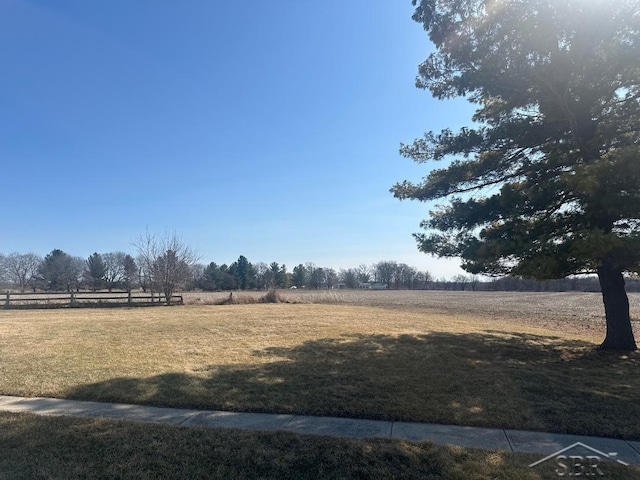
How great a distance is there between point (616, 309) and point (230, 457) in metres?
→ 9.80

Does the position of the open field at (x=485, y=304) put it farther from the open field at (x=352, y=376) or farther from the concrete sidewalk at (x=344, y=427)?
the concrete sidewalk at (x=344, y=427)

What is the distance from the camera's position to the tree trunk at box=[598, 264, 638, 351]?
9250mm

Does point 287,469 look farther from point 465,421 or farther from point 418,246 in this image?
point 418,246

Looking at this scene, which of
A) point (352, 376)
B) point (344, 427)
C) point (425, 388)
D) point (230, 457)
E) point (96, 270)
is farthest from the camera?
point (96, 270)

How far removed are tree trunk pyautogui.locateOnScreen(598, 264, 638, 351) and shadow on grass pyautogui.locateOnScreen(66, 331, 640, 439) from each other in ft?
2.12

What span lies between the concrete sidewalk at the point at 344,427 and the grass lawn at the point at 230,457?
0.25 meters

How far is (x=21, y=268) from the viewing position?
287 ft

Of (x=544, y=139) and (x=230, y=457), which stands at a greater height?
(x=544, y=139)

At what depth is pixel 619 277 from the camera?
9.39 metres

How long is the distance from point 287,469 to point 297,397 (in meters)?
2.00

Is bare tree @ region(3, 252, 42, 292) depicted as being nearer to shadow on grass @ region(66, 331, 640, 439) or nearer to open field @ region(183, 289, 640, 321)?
open field @ region(183, 289, 640, 321)

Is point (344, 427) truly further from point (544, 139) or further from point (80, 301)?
point (80, 301)

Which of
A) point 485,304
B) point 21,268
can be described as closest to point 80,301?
point 485,304

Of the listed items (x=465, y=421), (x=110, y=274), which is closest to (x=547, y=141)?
(x=465, y=421)
